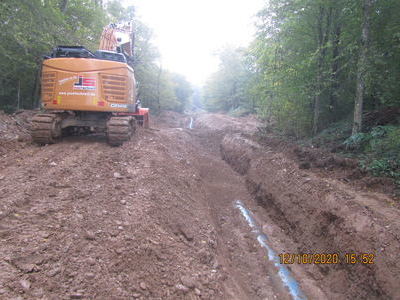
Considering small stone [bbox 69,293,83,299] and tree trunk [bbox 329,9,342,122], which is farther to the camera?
tree trunk [bbox 329,9,342,122]

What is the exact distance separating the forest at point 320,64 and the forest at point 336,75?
0.09ft

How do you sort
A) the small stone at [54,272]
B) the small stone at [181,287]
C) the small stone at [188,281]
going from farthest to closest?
the small stone at [188,281] < the small stone at [181,287] < the small stone at [54,272]

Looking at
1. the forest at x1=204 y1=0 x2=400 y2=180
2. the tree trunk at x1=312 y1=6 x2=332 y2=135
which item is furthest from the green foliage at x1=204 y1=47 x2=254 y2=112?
the tree trunk at x1=312 y1=6 x2=332 y2=135

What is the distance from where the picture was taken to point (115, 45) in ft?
34.8

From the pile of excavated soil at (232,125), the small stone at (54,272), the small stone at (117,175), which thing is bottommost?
the pile of excavated soil at (232,125)

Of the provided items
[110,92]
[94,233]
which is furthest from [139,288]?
[110,92]

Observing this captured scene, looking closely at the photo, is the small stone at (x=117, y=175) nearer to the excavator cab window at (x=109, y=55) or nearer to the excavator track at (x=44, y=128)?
the excavator track at (x=44, y=128)

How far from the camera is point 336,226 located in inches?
192

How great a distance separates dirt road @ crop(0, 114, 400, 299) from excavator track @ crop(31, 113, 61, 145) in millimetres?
348

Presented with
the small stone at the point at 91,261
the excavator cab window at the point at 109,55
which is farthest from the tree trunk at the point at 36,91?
the small stone at the point at 91,261

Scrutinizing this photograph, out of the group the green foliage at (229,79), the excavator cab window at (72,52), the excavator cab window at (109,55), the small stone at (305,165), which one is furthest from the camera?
the green foliage at (229,79)
